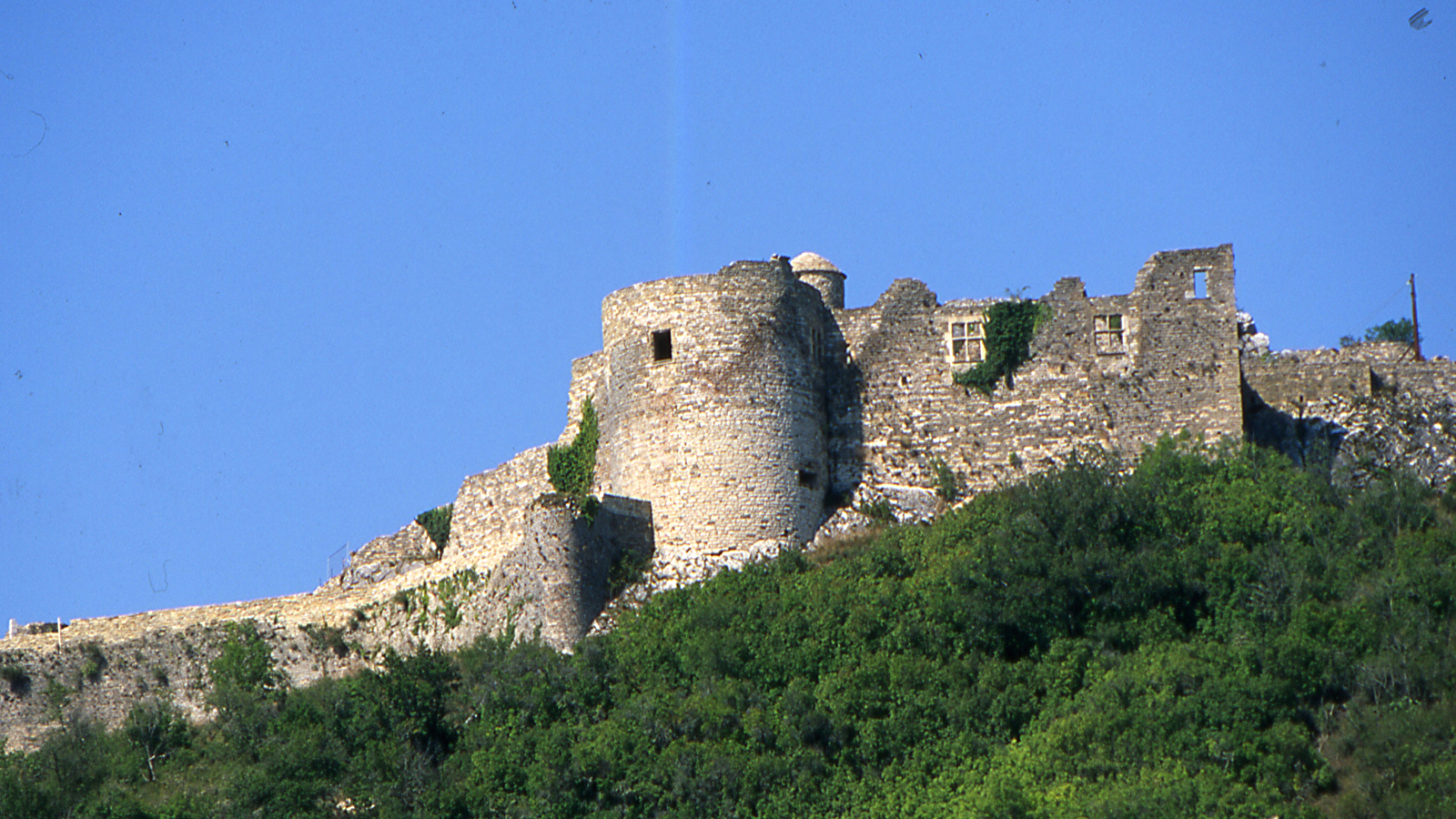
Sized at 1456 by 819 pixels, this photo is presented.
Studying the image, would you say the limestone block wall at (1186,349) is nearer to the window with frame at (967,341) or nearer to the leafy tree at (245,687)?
the window with frame at (967,341)

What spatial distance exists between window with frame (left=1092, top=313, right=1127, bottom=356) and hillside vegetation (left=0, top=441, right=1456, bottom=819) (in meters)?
2.52

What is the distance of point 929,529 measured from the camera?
40.3 metres

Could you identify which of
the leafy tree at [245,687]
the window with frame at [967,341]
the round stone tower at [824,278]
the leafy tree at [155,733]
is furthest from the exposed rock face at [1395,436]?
the leafy tree at [155,733]

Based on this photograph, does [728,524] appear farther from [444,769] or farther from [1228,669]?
[1228,669]

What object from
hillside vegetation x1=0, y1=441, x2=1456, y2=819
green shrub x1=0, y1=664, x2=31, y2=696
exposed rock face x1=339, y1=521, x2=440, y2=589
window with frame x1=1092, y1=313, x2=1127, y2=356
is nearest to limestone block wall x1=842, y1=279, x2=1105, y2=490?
window with frame x1=1092, y1=313, x2=1127, y2=356

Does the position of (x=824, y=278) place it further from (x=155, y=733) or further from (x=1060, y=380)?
(x=155, y=733)

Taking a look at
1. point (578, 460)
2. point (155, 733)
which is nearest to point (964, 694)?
point (578, 460)

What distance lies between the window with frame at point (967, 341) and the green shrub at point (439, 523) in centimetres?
1021

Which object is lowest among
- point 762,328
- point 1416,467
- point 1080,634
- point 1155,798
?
point 1155,798

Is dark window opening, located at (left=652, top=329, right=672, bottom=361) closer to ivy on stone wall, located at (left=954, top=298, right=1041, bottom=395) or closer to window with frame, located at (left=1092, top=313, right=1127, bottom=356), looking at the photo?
ivy on stone wall, located at (left=954, top=298, right=1041, bottom=395)

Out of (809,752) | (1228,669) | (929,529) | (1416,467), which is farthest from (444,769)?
(1416,467)

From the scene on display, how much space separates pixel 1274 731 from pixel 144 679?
20.1 m

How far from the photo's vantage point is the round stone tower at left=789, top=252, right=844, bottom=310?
4416 cm

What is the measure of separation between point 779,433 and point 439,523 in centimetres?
771
